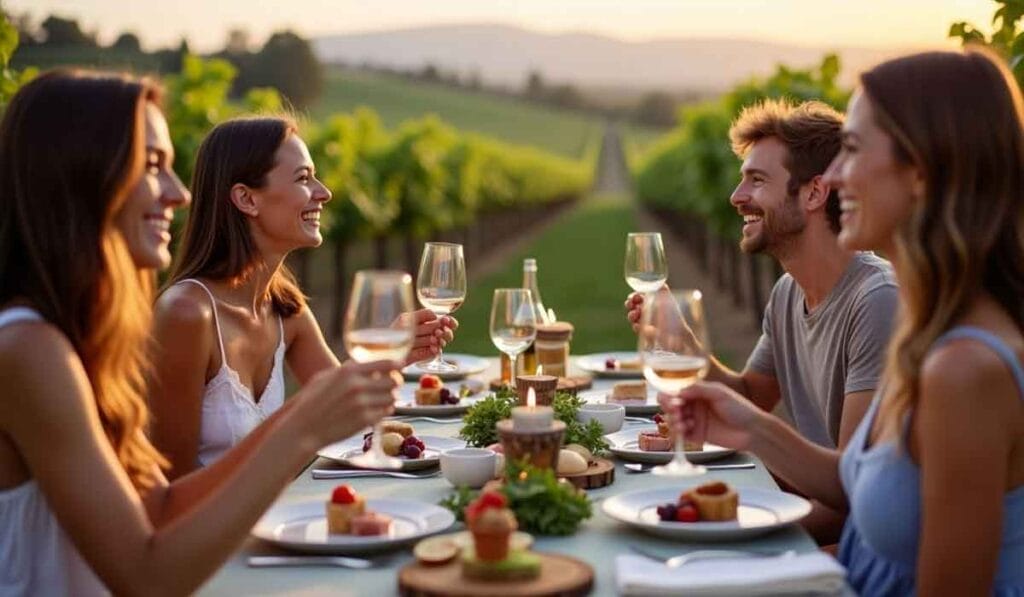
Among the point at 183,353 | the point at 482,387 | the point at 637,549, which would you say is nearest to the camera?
the point at 637,549

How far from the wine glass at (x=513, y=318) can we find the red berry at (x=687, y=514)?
1127 millimetres

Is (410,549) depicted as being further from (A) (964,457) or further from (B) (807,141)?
(B) (807,141)

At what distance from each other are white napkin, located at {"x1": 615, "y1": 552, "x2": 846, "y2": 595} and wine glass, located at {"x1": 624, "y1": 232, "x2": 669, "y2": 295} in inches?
72.7

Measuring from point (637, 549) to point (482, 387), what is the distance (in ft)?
6.89

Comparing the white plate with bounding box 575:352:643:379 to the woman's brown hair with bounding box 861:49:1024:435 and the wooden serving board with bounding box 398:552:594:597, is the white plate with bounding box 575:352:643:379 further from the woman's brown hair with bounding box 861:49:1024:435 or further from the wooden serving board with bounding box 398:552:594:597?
the wooden serving board with bounding box 398:552:594:597

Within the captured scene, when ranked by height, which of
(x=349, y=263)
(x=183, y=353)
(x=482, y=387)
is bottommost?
(x=349, y=263)

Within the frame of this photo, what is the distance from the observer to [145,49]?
9.24 metres

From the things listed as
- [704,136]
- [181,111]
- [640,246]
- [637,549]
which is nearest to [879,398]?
[637,549]

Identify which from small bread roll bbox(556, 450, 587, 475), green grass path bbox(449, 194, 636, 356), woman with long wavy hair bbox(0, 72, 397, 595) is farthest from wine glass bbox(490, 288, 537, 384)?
green grass path bbox(449, 194, 636, 356)

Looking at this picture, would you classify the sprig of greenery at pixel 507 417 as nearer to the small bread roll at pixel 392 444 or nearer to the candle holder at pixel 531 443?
the small bread roll at pixel 392 444

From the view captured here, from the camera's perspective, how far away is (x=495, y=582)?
7.94 feet

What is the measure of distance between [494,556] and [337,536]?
48cm

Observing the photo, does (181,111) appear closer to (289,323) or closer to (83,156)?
(289,323)

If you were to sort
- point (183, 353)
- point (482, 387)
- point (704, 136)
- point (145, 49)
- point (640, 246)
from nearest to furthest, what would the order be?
1. point (183, 353)
2. point (640, 246)
3. point (482, 387)
4. point (145, 49)
5. point (704, 136)
